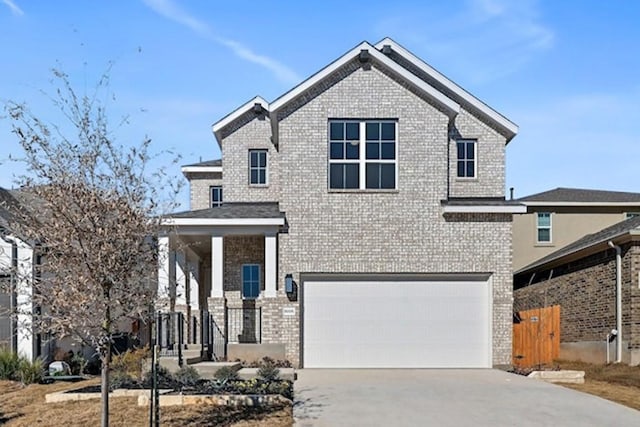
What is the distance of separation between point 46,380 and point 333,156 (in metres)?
8.86

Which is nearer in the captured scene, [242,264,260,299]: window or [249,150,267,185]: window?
[242,264,260,299]: window

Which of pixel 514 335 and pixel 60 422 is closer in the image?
pixel 60 422

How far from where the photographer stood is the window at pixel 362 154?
1775 centimetres

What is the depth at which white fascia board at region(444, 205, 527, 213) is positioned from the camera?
1739cm

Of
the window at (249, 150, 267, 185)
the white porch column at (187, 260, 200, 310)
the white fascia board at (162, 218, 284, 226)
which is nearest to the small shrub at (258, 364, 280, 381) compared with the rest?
the white fascia board at (162, 218, 284, 226)

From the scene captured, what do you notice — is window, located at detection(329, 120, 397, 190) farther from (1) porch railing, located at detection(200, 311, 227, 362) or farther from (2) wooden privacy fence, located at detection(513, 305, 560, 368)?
(2) wooden privacy fence, located at detection(513, 305, 560, 368)

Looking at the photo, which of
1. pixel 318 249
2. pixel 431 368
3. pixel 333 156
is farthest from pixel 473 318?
pixel 333 156

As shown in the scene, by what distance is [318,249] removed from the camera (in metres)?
17.6

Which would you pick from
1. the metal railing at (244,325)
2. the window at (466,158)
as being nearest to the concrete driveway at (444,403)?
the metal railing at (244,325)

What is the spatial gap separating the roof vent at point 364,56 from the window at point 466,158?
3.96 meters

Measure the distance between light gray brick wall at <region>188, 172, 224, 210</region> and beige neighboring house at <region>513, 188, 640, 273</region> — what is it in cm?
1310

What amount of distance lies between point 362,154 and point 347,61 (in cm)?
252

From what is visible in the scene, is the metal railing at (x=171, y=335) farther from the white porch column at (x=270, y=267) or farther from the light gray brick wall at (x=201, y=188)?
the light gray brick wall at (x=201, y=188)

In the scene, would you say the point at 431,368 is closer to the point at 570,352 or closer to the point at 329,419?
the point at 570,352
